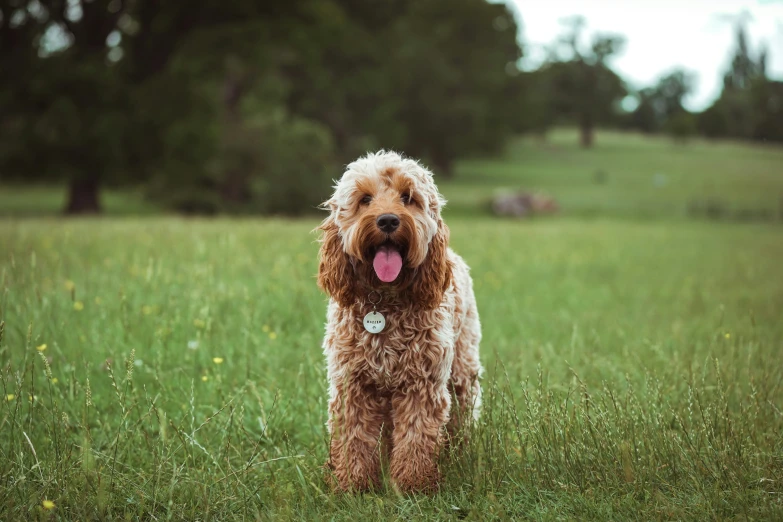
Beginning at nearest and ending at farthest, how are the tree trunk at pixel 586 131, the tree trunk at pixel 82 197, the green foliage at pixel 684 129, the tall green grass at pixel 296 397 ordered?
the tall green grass at pixel 296 397
the tree trunk at pixel 82 197
the tree trunk at pixel 586 131
the green foliage at pixel 684 129

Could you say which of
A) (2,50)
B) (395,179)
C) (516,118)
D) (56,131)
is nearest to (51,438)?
(395,179)

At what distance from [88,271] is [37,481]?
14.8 ft

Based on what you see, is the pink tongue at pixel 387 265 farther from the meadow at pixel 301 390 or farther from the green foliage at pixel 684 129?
the green foliage at pixel 684 129

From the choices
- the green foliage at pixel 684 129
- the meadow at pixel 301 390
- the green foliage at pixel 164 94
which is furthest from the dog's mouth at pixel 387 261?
the green foliage at pixel 684 129

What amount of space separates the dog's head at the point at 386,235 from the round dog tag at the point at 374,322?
0.14 m

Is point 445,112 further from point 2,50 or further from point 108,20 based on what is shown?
point 2,50

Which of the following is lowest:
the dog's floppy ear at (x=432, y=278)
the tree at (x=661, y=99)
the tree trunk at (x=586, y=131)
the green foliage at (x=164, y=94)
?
the dog's floppy ear at (x=432, y=278)

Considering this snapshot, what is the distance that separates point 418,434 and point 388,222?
3.57 ft

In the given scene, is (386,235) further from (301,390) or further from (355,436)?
(301,390)

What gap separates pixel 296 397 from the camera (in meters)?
4.13

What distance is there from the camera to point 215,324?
5.21m

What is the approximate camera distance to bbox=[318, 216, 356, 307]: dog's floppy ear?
10.6ft

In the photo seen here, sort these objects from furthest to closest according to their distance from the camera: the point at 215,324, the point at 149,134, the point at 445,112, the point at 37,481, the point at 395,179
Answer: the point at 445,112
the point at 149,134
the point at 215,324
the point at 395,179
the point at 37,481

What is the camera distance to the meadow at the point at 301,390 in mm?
2951
